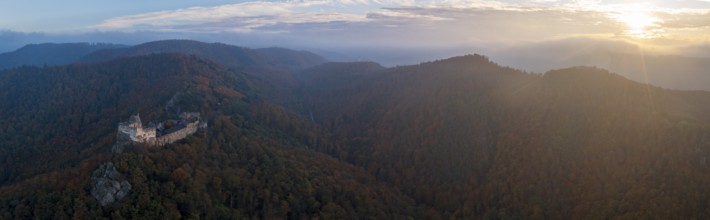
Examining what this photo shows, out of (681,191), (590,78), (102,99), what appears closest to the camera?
(681,191)

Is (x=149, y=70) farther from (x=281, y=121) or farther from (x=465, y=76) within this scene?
(x=465, y=76)

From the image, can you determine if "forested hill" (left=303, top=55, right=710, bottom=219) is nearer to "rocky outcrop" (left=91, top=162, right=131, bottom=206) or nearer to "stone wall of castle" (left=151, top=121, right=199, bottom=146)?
"stone wall of castle" (left=151, top=121, right=199, bottom=146)

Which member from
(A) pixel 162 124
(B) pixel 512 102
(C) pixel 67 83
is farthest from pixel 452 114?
(C) pixel 67 83

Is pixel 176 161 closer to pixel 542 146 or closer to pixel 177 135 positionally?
pixel 177 135

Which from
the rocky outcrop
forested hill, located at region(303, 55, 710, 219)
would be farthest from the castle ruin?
forested hill, located at region(303, 55, 710, 219)

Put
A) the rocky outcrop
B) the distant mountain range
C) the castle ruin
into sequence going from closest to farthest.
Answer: the rocky outcrop < the distant mountain range < the castle ruin

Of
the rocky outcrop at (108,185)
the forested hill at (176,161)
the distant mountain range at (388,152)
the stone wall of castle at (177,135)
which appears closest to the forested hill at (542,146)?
the distant mountain range at (388,152)
